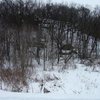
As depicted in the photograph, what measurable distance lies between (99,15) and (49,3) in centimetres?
857

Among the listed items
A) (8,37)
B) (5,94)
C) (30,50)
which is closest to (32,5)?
(8,37)

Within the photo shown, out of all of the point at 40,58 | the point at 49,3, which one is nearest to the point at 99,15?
the point at 49,3

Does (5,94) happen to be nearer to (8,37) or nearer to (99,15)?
(8,37)

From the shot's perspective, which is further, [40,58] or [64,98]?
[40,58]

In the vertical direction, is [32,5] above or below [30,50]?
above

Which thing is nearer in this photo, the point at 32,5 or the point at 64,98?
the point at 64,98

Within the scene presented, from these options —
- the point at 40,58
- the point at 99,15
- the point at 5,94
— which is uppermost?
the point at 99,15

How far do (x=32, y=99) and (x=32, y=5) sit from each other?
3521cm

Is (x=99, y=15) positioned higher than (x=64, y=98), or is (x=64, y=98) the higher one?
(x=99, y=15)

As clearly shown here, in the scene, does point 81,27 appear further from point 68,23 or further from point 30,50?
point 30,50

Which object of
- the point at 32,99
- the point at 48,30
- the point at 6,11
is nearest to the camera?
the point at 32,99

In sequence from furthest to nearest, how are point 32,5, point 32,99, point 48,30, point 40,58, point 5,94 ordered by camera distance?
point 32,5
point 48,30
point 40,58
point 5,94
point 32,99

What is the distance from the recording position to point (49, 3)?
4075 centimetres

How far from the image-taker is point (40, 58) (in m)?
23.4
